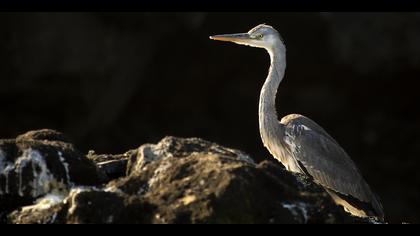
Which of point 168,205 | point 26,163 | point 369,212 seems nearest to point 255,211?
point 168,205

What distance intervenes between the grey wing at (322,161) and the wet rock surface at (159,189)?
205 cm

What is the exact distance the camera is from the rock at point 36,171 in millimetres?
3807

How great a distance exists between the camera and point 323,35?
12.2m

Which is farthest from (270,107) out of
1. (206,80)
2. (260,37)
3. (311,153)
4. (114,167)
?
(206,80)

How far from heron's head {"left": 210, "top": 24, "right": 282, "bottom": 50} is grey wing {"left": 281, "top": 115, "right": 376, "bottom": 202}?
1.93 feet

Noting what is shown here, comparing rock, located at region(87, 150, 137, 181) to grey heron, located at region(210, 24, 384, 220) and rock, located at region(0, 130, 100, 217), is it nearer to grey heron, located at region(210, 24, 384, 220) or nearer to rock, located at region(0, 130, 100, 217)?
rock, located at region(0, 130, 100, 217)

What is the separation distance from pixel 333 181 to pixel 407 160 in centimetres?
698

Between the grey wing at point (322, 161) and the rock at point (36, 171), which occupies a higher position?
the rock at point (36, 171)

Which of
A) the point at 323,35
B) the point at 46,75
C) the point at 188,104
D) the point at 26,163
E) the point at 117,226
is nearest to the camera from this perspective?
the point at 117,226

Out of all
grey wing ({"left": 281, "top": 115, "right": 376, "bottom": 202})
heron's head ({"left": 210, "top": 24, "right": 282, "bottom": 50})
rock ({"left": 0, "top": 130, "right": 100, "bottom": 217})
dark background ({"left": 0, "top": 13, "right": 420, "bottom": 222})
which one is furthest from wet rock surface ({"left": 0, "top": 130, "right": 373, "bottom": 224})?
dark background ({"left": 0, "top": 13, "right": 420, "bottom": 222})

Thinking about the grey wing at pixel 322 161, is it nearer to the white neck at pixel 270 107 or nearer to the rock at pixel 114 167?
the white neck at pixel 270 107

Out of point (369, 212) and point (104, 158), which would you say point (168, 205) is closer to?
point (104, 158)

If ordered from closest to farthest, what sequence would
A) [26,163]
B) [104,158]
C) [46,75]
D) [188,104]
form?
1. [26,163]
2. [104,158]
3. [46,75]
4. [188,104]

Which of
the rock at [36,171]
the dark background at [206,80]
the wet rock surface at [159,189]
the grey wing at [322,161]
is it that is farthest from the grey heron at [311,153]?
the dark background at [206,80]
